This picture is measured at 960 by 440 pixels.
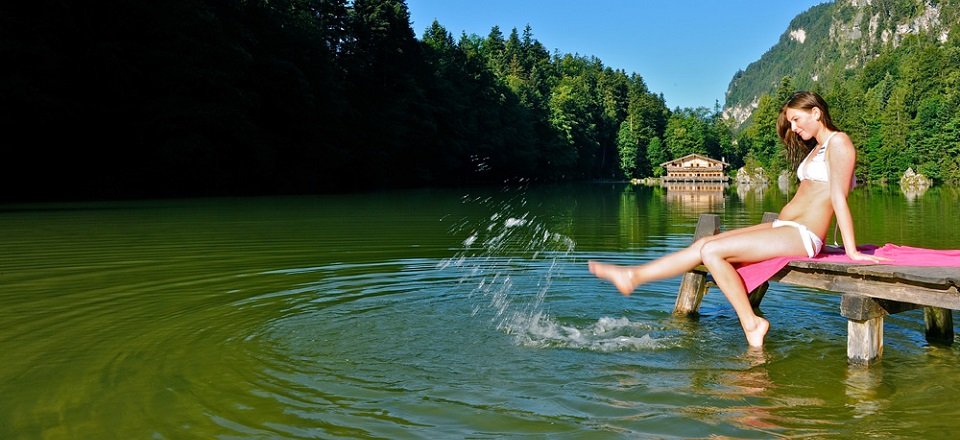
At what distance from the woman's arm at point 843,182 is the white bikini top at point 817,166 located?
0.12m

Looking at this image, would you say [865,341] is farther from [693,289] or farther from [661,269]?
[693,289]

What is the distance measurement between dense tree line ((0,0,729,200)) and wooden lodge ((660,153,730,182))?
95.6 ft

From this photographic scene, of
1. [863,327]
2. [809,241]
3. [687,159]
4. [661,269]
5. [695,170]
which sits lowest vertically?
[863,327]

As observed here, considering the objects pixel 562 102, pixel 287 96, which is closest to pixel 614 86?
pixel 562 102

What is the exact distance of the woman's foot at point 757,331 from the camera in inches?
273

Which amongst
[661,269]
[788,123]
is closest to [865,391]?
[661,269]

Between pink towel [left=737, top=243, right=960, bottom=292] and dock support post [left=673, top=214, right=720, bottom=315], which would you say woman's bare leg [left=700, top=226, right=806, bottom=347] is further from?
dock support post [left=673, top=214, right=720, bottom=315]

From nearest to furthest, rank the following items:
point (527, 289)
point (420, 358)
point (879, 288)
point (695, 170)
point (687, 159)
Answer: point (879, 288) < point (420, 358) < point (527, 289) < point (695, 170) < point (687, 159)

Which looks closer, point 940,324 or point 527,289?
point 940,324

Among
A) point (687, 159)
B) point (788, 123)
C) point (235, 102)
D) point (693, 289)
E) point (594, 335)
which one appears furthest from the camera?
point (687, 159)

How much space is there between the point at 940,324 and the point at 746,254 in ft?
7.67

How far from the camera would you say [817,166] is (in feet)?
22.7

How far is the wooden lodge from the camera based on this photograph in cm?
11064

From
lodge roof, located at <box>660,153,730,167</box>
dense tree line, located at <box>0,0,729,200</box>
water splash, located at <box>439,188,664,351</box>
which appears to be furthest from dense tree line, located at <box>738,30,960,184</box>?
water splash, located at <box>439,188,664,351</box>
